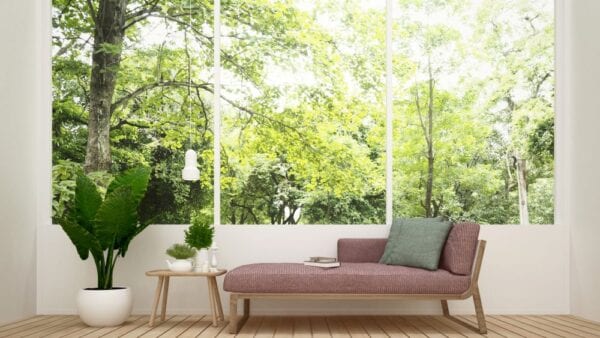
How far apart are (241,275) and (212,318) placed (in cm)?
64

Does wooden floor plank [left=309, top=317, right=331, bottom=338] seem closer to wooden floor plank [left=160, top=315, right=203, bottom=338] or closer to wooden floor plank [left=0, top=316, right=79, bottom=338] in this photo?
wooden floor plank [left=160, top=315, right=203, bottom=338]

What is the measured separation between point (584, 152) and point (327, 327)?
2584mm

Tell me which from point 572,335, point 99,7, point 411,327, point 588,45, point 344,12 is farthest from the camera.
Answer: point 344,12

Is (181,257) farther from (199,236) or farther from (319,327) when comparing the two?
(319,327)

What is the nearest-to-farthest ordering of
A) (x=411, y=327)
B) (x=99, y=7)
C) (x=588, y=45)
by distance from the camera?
(x=411, y=327)
(x=588, y=45)
(x=99, y=7)

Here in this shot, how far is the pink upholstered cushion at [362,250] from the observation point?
5.57 meters

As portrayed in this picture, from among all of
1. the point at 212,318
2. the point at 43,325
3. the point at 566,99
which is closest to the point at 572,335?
the point at 566,99

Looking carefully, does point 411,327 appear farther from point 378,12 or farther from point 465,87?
point 378,12

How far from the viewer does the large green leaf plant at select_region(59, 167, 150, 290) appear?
5148 millimetres

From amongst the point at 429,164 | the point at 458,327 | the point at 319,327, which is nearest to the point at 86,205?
the point at 319,327

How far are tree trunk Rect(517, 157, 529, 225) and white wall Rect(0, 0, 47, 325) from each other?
5.21 metres

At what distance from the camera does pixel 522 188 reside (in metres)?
7.85

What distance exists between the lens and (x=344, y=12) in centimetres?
859

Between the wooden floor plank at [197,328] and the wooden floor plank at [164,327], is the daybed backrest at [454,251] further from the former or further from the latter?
the wooden floor plank at [164,327]
